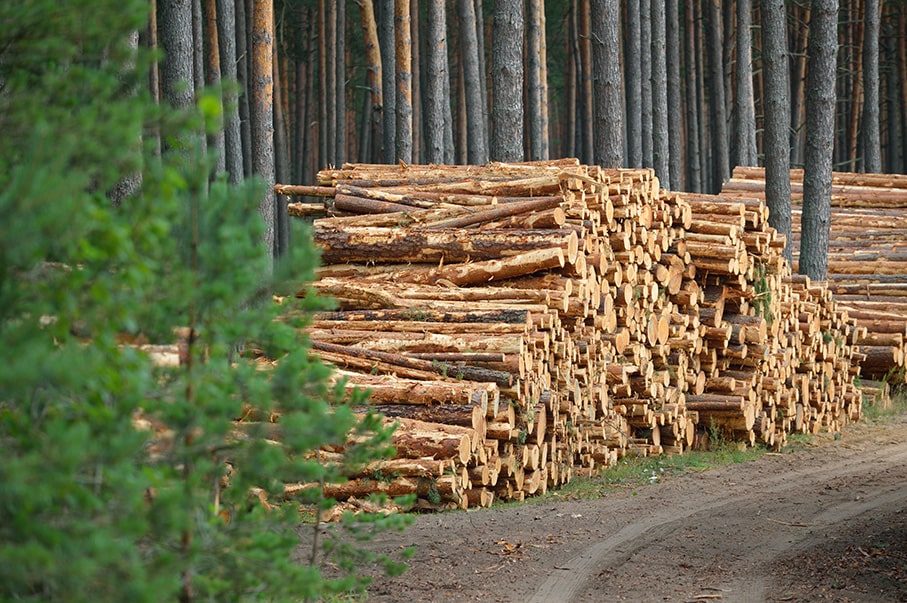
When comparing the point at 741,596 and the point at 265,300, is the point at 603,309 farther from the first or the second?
the point at 265,300

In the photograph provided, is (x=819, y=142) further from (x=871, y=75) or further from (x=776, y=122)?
(x=871, y=75)

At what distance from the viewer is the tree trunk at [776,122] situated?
623 inches

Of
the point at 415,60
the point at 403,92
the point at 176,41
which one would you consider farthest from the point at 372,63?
the point at 176,41

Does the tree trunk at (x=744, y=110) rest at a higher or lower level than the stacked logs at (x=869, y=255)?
higher

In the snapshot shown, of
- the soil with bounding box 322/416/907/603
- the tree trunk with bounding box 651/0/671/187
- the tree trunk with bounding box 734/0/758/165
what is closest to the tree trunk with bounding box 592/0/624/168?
the tree trunk with bounding box 651/0/671/187

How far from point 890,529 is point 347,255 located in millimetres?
5402

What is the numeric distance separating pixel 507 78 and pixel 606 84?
2802 mm

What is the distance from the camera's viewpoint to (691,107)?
29062 mm

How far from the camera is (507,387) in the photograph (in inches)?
341

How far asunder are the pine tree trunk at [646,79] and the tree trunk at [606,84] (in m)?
5.15

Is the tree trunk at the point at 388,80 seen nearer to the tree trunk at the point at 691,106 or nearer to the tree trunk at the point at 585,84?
the tree trunk at the point at 691,106

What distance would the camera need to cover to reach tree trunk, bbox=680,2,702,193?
2783 cm

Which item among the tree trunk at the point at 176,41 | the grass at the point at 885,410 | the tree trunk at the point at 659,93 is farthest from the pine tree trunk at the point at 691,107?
the tree trunk at the point at 176,41

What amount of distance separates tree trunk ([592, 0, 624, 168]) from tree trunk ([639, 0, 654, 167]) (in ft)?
16.9
